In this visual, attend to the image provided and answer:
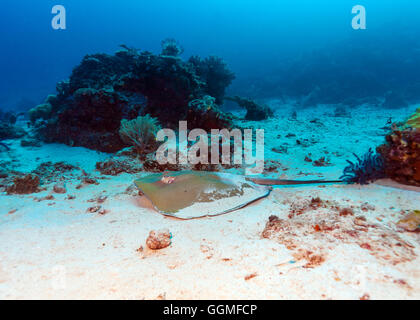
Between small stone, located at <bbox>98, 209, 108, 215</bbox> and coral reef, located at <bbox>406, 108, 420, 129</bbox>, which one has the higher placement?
coral reef, located at <bbox>406, 108, 420, 129</bbox>

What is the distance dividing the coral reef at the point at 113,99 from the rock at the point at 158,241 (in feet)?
19.9

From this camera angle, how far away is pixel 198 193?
296cm

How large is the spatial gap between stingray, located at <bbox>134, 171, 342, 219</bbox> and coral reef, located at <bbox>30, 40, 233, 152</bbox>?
4644 mm

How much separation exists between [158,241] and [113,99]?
7.29 meters

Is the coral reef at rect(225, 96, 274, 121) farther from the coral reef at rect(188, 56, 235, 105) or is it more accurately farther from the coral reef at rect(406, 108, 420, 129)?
the coral reef at rect(406, 108, 420, 129)

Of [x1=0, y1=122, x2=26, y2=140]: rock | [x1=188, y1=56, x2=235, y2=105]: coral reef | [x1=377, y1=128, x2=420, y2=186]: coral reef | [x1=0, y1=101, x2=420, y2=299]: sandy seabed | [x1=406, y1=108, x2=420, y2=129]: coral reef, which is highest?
[x1=188, y1=56, x2=235, y2=105]: coral reef

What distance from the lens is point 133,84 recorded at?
28.3ft

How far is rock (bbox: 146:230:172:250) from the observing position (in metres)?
2.08

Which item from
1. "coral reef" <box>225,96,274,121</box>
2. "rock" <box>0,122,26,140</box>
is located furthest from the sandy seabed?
"coral reef" <box>225,96,274,121</box>

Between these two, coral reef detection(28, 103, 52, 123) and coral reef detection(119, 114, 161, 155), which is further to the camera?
coral reef detection(28, 103, 52, 123)

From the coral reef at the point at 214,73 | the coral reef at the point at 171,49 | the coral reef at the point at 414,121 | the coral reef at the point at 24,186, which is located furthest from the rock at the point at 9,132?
the coral reef at the point at 414,121

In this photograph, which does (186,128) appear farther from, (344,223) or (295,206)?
(344,223)

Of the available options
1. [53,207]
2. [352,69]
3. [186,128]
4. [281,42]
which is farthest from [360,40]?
[53,207]

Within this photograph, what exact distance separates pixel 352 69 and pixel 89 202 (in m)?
32.8
